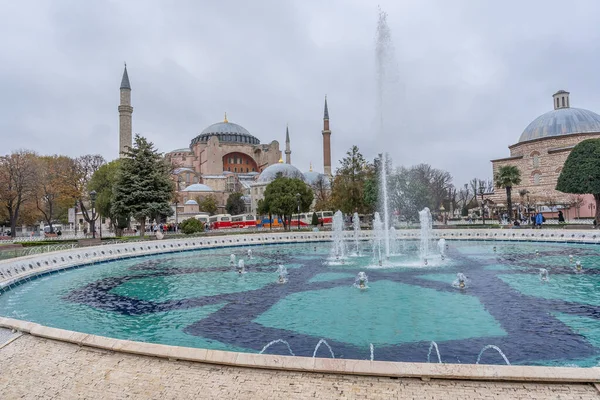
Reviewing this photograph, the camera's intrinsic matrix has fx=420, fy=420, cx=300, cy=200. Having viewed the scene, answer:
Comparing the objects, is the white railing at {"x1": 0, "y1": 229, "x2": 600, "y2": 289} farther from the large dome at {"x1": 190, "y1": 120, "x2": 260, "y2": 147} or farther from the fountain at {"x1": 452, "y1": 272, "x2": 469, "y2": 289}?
the large dome at {"x1": 190, "y1": 120, "x2": 260, "y2": 147}

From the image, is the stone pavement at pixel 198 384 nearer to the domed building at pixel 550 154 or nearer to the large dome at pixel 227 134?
the domed building at pixel 550 154

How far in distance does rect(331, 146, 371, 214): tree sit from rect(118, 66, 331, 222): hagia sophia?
22.3m

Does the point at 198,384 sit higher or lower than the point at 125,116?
lower

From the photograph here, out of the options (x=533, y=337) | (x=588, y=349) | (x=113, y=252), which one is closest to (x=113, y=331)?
(x=533, y=337)

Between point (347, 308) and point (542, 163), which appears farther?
point (542, 163)

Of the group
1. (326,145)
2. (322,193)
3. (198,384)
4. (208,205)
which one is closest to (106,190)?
(208,205)

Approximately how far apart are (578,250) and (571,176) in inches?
563

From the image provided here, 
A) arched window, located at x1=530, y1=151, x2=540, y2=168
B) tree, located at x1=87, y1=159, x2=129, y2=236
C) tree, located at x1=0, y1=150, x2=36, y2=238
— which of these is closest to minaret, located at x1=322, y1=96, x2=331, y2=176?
arched window, located at x1=530, y1=151, x2=540, y2=168

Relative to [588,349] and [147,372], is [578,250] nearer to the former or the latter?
[588,349]

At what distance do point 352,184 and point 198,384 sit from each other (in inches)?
1221

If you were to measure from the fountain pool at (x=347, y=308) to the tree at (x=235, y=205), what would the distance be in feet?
157

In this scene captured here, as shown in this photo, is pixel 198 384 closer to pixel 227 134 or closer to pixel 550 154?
pixel 550 154

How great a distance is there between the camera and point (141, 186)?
27.9 meters

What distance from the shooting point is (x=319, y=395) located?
3939 mm
